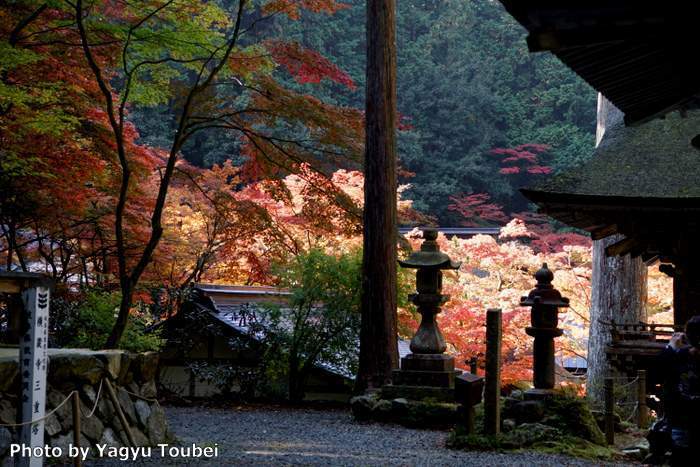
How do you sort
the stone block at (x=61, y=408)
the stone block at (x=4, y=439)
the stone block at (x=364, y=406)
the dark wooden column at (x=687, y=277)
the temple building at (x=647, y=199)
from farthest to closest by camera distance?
the stone block at (x=364, y=406), the dark wooden column at (x=687, y=277), the temple building at (x=647, y=199), the stone block at (x=61, y=408), the stone block at (x=4, y=439)

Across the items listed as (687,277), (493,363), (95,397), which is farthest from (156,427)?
(687,277)

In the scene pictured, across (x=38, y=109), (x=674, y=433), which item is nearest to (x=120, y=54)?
(x=38, y=109)

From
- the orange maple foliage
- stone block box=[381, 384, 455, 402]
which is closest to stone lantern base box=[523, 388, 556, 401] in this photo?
stone block box=[381, 384, 455, 402]

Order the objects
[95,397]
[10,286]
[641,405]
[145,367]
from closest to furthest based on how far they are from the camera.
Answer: [10,286] < [95,397] < [145,367] < [641,405]

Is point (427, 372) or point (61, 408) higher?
point (427, 372)

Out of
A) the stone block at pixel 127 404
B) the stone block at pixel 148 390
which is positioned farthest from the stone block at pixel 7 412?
the stone block at pixel 148 390

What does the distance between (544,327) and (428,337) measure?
1.83 metres

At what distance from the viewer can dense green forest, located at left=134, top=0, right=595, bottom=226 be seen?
83.0 ft

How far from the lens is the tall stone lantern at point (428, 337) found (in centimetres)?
927

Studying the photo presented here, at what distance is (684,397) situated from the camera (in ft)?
15.4

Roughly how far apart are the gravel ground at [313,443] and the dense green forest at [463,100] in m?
15.1

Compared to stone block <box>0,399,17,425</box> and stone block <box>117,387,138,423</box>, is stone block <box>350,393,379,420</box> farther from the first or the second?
stone block <box>0,399,17,425</box>

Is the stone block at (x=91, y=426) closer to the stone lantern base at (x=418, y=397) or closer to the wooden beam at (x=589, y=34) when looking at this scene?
the stone lantern base at (x=418, y=397)

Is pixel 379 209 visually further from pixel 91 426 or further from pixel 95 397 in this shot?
pixel 91 426
